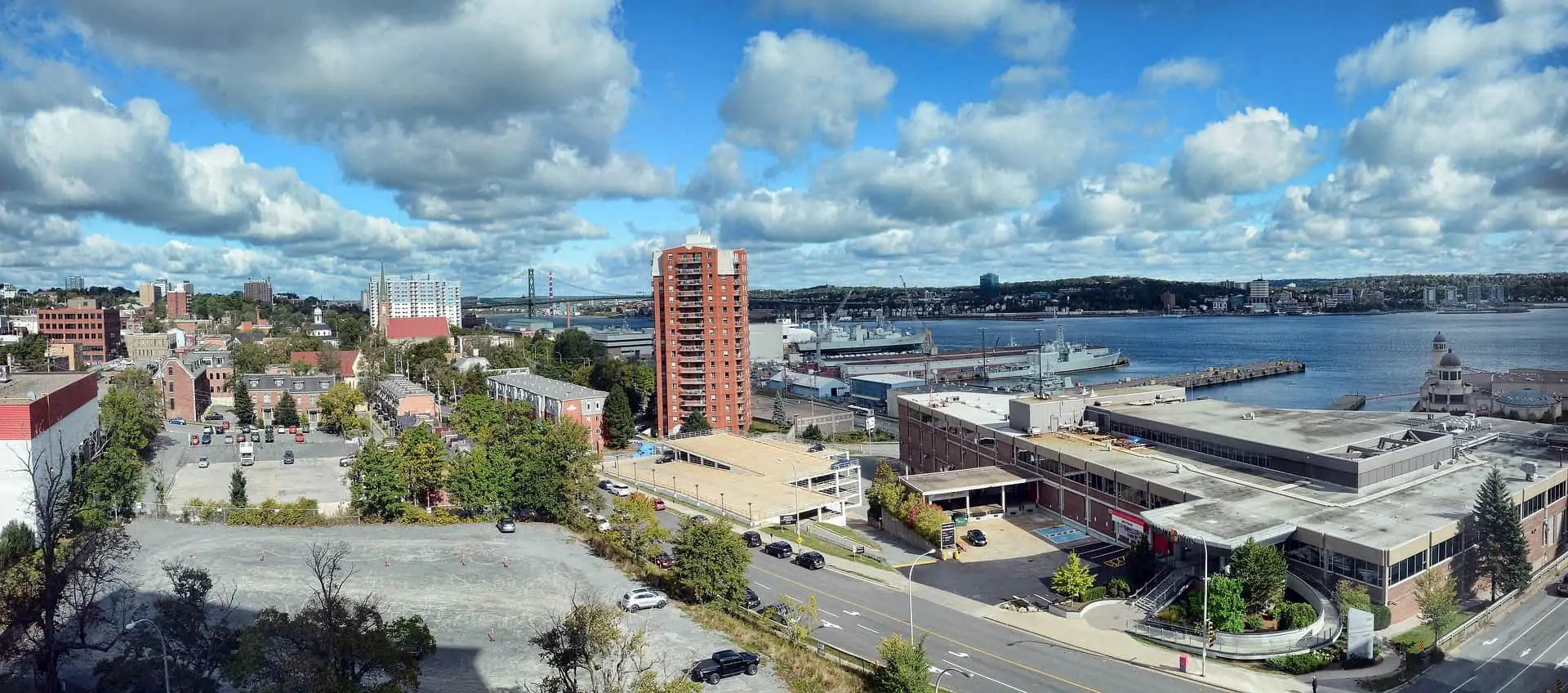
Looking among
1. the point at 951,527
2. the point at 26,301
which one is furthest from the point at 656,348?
the point at 26,301

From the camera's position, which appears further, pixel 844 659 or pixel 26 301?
pixel 26 301

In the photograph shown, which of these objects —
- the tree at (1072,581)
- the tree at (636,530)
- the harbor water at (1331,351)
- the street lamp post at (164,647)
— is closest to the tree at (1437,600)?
the tree at (1072,581)

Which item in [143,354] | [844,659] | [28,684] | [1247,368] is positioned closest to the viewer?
[28,684]

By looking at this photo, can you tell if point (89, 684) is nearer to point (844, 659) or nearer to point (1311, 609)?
point (844, 659)

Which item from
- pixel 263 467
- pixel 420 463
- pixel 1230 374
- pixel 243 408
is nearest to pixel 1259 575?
pixel 420 463

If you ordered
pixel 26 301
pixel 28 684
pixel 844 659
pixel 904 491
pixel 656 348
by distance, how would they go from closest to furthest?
pixel 28 684 → pixel 844 659 → pixel 904 491 → pixel 656 348 → pixel 26 301

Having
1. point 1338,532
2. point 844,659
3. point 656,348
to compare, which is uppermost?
point 656,348

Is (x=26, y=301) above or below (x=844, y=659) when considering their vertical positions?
above
